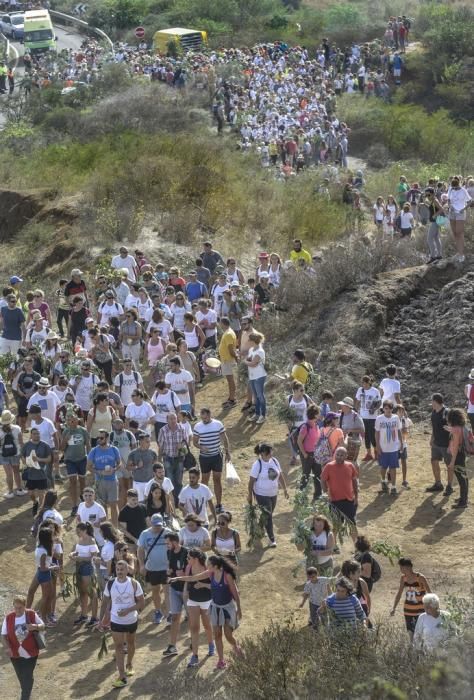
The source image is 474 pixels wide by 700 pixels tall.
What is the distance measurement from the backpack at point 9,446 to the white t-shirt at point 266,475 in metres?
3.47

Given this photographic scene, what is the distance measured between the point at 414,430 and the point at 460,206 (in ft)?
13.9

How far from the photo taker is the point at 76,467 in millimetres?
15336

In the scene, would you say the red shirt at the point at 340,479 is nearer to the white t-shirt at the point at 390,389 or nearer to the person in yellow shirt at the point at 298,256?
the white t-shirt at the point at 390,389

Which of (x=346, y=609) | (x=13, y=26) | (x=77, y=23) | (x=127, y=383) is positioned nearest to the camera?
(x=346, y=609)

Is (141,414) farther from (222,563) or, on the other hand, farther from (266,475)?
(222,563)

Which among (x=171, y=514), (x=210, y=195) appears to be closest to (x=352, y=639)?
(x=171, y=514)

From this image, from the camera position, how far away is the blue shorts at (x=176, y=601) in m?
11.9

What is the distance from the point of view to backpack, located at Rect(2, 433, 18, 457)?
51.2 ft

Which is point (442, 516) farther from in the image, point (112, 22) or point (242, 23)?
Result: point (112, 22)

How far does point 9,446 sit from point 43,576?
3.17 meters

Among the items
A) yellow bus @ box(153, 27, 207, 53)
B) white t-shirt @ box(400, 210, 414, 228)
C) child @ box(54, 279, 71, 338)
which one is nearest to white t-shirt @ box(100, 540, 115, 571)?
child @ box(54, 279, 71, 338)

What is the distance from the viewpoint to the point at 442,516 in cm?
1472

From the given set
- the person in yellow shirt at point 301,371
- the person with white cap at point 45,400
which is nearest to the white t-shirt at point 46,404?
the person with white cap at point 45,400

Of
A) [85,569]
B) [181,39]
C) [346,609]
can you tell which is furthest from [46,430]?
[181,39]
